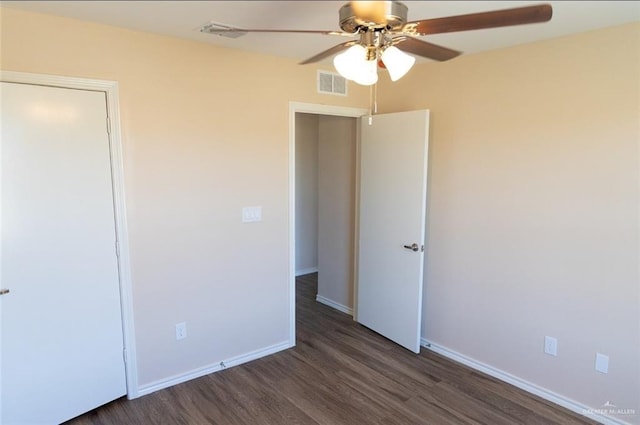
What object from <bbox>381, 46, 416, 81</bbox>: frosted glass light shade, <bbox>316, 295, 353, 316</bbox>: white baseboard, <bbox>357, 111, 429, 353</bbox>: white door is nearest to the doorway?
<bbox>357, 111, 429, 353</bbox>: white door

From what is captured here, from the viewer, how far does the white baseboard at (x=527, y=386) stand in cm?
248

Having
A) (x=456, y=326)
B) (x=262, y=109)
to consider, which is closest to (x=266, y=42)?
(x=262, y=109)

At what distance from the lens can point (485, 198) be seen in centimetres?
294

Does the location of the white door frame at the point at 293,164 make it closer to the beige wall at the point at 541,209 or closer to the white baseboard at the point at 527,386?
the beige wall at the point at 541,209

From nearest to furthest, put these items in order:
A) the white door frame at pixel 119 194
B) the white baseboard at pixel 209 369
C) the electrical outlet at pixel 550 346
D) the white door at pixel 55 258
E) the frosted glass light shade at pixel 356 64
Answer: the frosted glass light shade at pixel 356 64 < the white door at pixel 55 258 < the white door frame at pixel 119 194 < the electrical outlet at pixel 550 346 < the white baseboard at pixel 209 369

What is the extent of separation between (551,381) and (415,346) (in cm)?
100

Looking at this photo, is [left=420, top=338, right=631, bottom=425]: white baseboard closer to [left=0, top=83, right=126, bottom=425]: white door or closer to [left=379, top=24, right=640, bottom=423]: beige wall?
[left=379, top=24, right=640, bottom=423]: beige wall

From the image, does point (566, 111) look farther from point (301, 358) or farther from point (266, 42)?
point (301, 358)

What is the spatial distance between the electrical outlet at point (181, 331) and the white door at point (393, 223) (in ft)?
5.56

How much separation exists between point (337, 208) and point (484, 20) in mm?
2886

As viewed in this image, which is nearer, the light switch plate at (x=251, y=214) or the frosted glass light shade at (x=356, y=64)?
the frosted glass light shade at (x=356, y=64)

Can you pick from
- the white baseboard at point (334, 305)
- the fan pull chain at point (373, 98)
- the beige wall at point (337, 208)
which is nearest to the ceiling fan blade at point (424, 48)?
the fan pull chain at point (373, 98)

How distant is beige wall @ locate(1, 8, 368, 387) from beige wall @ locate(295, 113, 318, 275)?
77.7 inches

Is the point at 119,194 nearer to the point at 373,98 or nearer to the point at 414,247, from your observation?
the point at 414,247
